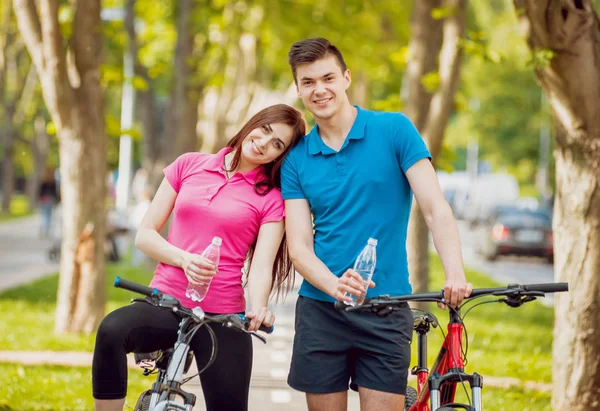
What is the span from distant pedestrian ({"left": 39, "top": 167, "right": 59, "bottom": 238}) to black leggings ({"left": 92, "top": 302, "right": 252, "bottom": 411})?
25121 millimetres

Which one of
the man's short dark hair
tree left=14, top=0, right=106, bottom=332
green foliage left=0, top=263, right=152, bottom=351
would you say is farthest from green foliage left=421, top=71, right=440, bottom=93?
the man's short dark hair

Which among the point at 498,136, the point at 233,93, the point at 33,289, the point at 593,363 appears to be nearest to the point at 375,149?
the point at 593,363

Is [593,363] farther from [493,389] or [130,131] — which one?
[130,131]

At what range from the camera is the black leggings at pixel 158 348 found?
13.8ft

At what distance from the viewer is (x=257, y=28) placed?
2206cm

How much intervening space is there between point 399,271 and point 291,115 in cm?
79

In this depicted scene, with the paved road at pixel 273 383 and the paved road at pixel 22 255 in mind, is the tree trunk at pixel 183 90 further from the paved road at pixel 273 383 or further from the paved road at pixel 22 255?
the paved road at pixel 273 383

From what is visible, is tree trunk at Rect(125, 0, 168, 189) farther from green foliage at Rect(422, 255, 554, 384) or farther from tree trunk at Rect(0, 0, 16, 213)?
tree trunk at Rect(0, 0, 16, 213)

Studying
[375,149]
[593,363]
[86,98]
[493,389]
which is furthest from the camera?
[86,98]

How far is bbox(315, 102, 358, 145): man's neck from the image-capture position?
14.6 feet

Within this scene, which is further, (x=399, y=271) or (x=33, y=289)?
(x=33, y=289)

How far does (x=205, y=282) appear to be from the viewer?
425 cm

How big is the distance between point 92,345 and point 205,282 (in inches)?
255

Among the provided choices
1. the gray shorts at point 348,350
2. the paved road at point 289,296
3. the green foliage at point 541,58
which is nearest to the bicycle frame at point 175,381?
the gray shorts at point 348,350
